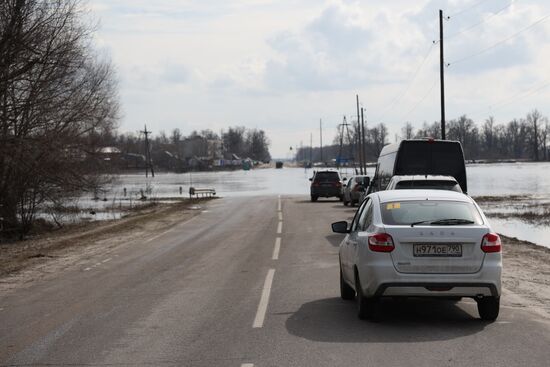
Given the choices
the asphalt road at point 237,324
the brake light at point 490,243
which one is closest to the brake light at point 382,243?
Answer: the asphalt road at point 237,324

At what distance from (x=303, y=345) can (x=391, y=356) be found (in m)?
0.94

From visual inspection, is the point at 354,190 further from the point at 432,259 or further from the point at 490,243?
the point at 432,259

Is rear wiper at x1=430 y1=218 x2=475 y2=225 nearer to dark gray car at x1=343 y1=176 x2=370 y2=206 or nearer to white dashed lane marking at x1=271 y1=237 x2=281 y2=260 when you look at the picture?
white dashed lane marking at x1=271 y1=237 x2=281 y2=260

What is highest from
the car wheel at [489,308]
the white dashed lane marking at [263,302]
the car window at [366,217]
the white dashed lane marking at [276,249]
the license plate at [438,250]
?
the car window at [366,217]

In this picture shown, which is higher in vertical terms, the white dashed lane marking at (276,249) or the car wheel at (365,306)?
the car wheel at (365,306)

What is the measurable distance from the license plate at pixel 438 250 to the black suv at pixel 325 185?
3399 cm

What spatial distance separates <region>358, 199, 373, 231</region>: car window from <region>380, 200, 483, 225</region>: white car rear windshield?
0.31 metres

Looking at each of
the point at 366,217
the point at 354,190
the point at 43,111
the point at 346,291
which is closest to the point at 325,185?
the point at 354,190

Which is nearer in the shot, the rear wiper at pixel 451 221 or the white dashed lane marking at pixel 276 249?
the rear wiper at pixel 451 221

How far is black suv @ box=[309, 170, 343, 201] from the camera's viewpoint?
42.0 meters

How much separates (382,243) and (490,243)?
48.1 inches

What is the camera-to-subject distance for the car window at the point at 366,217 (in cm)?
874

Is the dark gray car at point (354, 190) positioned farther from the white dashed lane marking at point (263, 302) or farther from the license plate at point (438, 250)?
the license plate at point (438, 250)

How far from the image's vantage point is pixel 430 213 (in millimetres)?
8289
